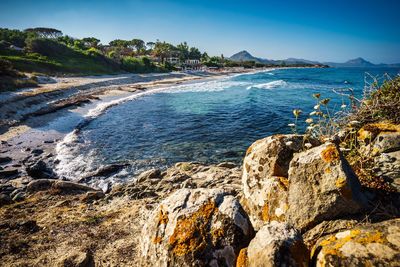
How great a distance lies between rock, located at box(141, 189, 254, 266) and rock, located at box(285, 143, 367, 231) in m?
0.71

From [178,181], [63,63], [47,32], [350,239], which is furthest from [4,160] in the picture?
[47,32]

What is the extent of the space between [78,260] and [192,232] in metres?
2.66

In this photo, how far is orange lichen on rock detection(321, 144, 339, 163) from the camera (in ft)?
9.82

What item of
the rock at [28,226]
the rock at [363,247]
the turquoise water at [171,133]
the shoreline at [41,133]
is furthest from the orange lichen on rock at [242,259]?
the shoreline at [41,133]

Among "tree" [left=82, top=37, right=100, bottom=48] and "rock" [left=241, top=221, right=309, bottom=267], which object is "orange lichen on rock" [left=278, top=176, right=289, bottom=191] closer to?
"rock" [left=241, top=221, right=309, bottom=267]

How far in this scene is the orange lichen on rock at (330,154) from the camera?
2994 millimetres

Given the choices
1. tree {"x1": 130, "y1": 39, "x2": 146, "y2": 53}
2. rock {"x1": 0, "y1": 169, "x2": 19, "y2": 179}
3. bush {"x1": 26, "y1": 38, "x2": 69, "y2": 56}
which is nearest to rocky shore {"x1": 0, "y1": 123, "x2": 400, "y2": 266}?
rock {"x1": 0, "y1": 169, "x2": 19, "y2": 179}

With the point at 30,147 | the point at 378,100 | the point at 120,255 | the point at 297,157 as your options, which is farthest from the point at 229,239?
the point at 30,147

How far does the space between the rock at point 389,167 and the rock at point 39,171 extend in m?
13.2

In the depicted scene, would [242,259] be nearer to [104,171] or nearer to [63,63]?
[104,171]

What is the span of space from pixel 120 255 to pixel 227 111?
2454 centimetres

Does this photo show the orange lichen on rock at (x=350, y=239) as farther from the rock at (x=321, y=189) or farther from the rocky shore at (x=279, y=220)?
the rock at (x=321, y=189)

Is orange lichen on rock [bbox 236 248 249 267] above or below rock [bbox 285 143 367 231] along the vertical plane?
below

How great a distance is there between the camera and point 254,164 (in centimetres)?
419
